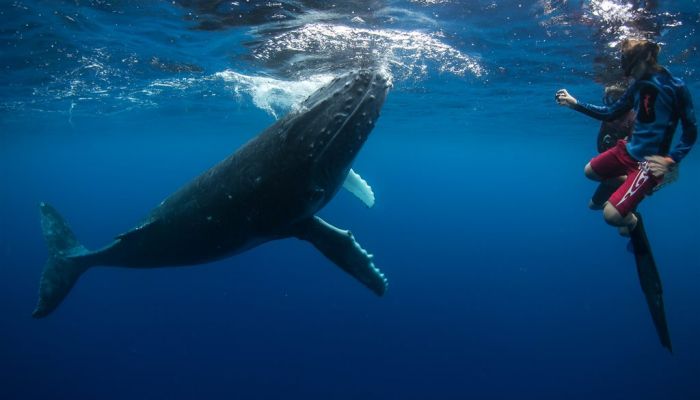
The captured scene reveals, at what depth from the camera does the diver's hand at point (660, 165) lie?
4.85 m

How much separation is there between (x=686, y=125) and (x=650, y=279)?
2.13 metres

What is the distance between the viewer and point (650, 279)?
5.52 meters

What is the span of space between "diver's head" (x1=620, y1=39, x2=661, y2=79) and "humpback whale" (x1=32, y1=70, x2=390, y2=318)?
326 cm

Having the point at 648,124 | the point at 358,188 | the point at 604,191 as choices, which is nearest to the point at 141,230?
the point at 358,188

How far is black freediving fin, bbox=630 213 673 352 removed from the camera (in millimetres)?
5473

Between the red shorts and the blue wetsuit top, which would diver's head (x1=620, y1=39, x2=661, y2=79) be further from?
the red shorts

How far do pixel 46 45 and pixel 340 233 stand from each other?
1428cm

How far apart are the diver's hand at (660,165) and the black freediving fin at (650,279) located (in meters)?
0.97

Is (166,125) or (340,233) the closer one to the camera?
(340,233)

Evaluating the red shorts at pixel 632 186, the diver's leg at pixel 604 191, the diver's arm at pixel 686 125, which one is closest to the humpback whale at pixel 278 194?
the red shorts at pixel 632 186

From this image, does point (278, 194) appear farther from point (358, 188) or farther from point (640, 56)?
point (640, 56)

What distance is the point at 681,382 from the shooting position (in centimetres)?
1703

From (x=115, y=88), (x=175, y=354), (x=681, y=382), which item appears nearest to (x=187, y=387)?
(x=175, y=354)

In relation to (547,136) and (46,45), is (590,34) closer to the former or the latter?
(46,45)
